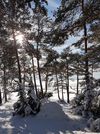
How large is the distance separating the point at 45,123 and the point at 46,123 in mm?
60

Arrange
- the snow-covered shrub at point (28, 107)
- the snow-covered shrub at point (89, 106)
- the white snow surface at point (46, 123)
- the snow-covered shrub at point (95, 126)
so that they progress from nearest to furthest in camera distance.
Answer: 1. the snow-covered shrub at point (95, 126)
2. the white snow surface at point (46, 123)
3. the snow-covered shrub at point (89, 106)
4. the snow-covered shrub at point (28, 107)

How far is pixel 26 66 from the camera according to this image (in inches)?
1953

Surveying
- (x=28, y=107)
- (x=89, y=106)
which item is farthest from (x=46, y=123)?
(x=89, y=106)

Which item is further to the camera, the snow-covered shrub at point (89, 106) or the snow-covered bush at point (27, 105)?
the snow-covered bush at point (27, 105)

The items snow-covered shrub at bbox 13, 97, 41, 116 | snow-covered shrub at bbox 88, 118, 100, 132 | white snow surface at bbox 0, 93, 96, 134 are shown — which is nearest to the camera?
snow-covered shrub at bbox 88, 118, 100, 132

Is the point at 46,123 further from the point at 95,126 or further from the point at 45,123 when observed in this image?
the point at 95,126

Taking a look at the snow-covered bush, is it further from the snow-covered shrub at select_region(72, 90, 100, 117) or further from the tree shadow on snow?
the snow-covered shrub at select_region(72, 90, 100, 117)

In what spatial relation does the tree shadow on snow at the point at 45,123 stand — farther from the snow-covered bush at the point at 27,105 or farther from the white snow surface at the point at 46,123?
the snow-covered bush at the point at 27,105

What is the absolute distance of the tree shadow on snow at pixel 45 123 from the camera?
16.6 meters

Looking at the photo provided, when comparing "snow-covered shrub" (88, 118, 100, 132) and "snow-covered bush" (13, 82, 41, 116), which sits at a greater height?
"snow-covered bush" (13, 82, 41, 116)

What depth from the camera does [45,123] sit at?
61.1ft

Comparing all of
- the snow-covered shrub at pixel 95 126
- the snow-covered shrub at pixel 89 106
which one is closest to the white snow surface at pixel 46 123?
the snow-covered shrub at pixel 95 126

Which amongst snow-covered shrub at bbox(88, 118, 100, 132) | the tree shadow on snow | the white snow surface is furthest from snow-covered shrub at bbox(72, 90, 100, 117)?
snow-covered shrub at bbox(88, 118, 100, 132)

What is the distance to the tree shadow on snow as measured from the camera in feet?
54.4
